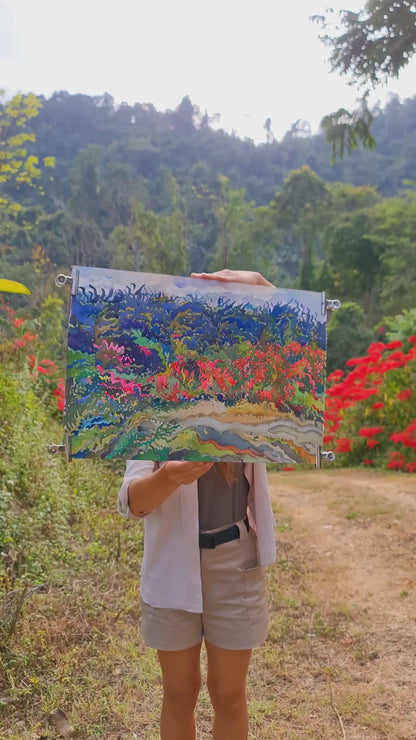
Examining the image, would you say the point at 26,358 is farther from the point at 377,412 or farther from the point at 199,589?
the point at 377,412

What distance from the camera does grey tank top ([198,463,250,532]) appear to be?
162 cm

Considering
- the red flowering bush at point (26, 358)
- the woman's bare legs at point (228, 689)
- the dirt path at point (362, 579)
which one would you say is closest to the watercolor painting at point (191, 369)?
the woman's bare legs at point (228, 689)

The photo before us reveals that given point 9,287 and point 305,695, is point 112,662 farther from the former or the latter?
point 9,287

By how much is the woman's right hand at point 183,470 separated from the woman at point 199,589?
60mm

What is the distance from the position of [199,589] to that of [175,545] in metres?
0.13

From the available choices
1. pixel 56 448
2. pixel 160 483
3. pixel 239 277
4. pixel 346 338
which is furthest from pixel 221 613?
pixel 346 338

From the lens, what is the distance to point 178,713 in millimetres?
1569

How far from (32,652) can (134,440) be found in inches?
65.9

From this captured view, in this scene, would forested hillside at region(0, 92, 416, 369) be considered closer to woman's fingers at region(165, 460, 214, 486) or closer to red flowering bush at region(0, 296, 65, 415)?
red flowering bush at region(0, 296, 65, 415)

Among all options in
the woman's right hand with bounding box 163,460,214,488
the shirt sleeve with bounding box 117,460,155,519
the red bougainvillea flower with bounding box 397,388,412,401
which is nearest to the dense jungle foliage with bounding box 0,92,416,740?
the red bougainvillea flower with bounding box 397,388,412,401

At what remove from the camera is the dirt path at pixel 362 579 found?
2.62 m

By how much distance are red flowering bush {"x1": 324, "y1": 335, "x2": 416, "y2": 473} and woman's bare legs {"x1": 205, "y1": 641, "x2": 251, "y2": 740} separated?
617 cm

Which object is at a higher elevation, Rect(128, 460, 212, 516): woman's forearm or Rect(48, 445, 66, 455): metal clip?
Rect(48, 445, 66, 455): metal clip

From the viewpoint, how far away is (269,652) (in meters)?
2.94
